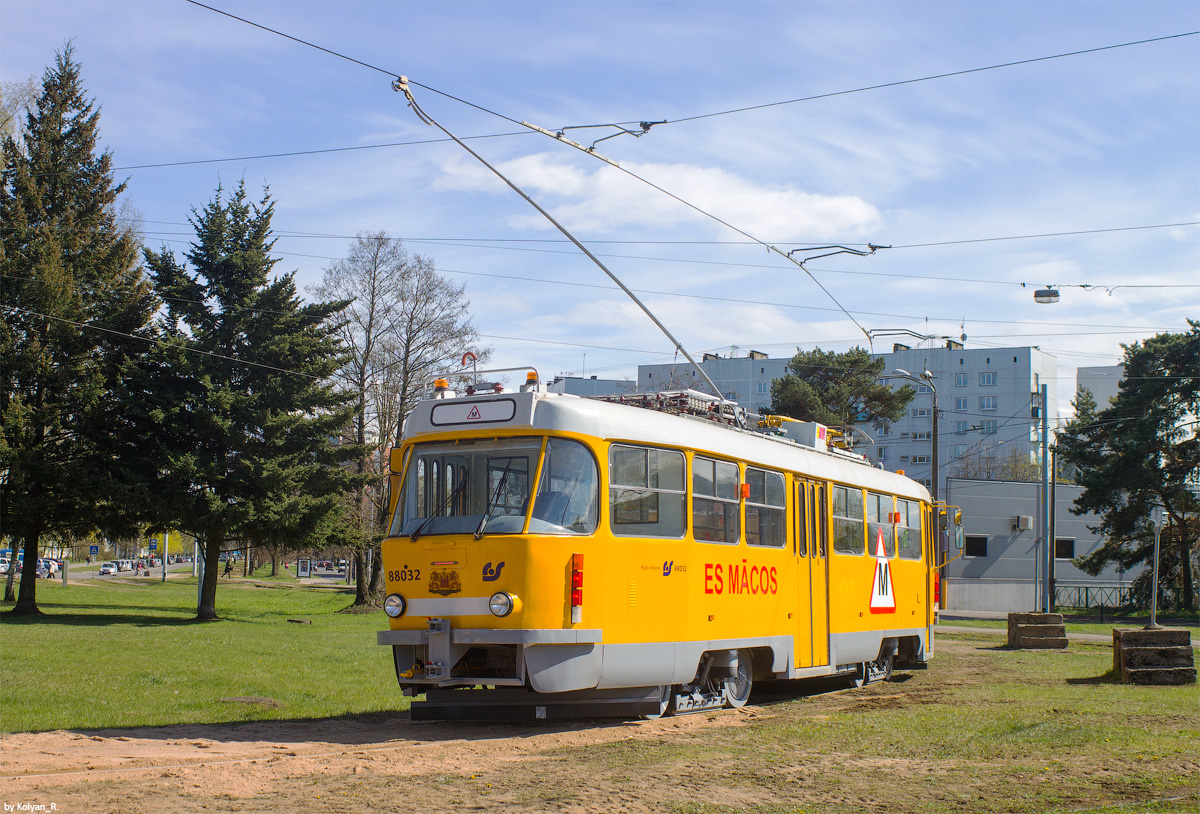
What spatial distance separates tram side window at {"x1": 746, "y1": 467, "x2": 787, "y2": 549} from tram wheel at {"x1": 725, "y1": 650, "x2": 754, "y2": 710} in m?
1.37

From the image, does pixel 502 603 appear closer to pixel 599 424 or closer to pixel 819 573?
pixel 599 424

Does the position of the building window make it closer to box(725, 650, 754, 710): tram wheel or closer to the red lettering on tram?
the red lettering on tram

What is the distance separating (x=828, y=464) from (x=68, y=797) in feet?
34.8

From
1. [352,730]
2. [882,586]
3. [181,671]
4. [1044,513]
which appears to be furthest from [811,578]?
[1044,513]

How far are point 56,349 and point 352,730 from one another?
94.3ft

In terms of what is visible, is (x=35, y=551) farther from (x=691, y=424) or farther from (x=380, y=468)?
(x=691, y=424)

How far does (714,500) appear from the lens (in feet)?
38.6

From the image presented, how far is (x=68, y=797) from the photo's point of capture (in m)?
6.86

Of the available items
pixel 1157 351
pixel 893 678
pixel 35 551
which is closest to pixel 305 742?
Result: pixel 893 678

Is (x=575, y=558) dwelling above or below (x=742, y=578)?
above

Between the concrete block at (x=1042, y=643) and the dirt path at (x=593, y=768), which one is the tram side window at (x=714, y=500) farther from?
the concrete block at (x=1042, y=643)

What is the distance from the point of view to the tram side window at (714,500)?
1147 cm

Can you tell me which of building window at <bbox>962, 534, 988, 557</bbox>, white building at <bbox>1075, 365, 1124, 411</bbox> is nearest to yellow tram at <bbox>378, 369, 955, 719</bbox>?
building window at <bbox>962, 534, 988, 557</bbox>

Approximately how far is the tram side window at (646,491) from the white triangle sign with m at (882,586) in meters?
6.01
